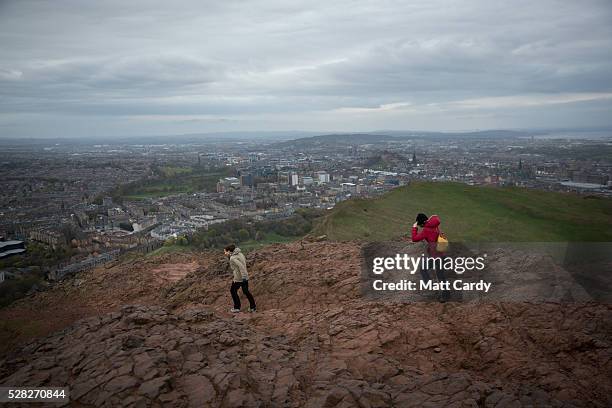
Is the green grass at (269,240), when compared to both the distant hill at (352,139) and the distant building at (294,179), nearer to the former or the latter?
the distant building at (294,179)

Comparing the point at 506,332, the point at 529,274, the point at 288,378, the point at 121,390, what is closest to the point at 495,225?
the point at 529,274

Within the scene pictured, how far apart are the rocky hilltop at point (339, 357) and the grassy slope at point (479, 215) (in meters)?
9.92

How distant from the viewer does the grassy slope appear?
680 inches

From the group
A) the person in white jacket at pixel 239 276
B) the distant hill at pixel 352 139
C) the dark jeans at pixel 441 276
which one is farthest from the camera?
the distant hill at pixel 352 139

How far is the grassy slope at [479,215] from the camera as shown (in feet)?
56.6

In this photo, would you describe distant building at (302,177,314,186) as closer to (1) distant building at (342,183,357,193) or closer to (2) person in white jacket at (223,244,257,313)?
(1) distant building at (342,183,357,193)

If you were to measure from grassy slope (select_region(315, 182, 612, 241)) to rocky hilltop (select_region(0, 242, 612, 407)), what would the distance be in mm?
9916

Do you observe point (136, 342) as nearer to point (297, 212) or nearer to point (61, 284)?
point (61, 284)

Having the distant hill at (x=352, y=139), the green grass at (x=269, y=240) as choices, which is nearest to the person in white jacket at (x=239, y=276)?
the green grass at (x=269, y=240)

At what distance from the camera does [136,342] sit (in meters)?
6.02

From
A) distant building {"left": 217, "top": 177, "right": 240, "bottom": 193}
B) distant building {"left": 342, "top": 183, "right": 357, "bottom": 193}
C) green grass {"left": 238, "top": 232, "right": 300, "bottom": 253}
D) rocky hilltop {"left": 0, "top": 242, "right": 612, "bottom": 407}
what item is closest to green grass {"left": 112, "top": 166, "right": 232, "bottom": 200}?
distant building {"left": 217, "top": 177, "right": 240, "bottom": 193}

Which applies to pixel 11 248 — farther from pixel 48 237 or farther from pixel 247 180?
pixel 247 180

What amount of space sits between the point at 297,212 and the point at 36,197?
1758cm

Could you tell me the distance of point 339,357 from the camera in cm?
612
